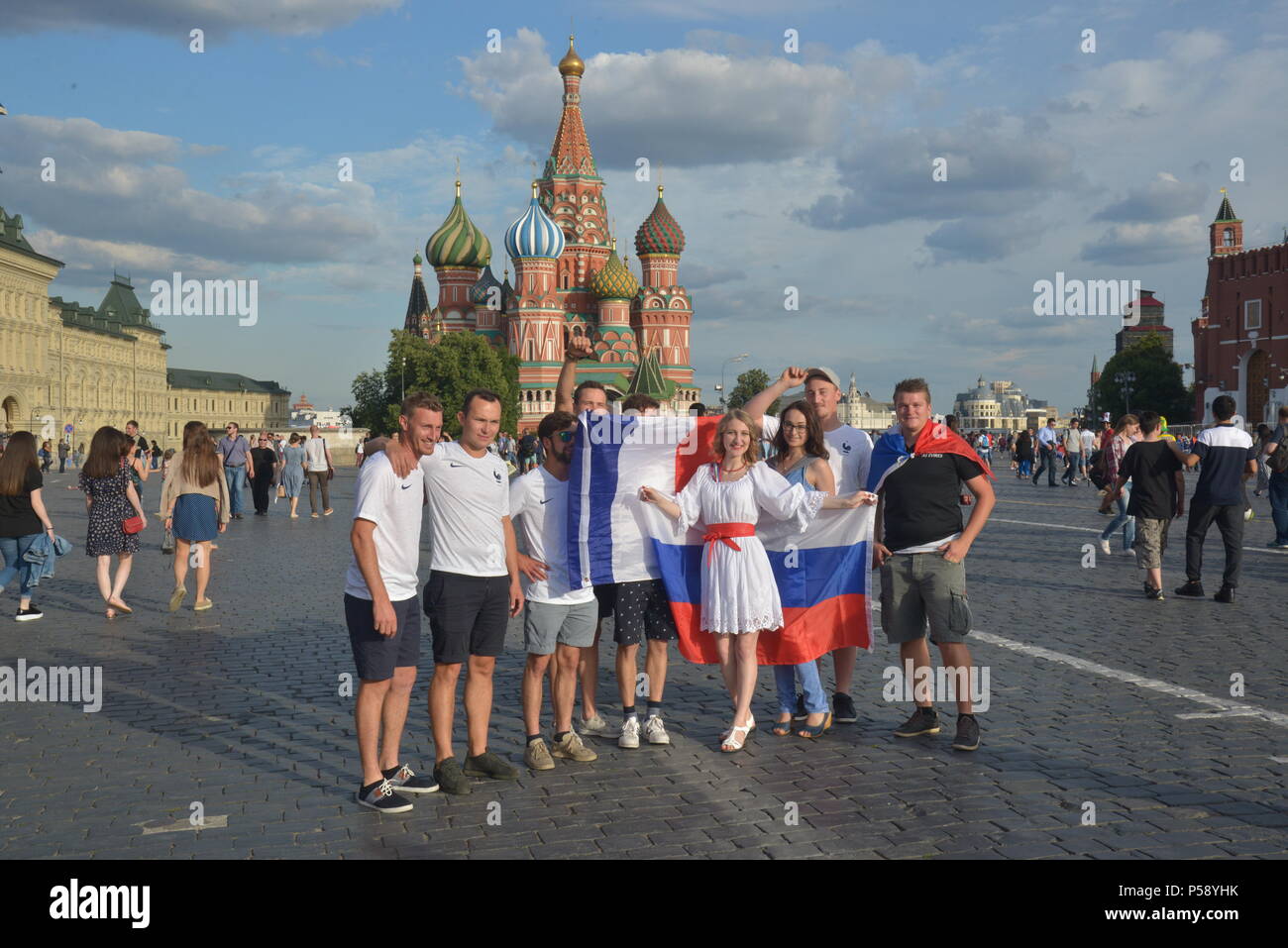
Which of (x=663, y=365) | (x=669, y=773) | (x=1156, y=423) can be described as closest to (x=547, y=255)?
(x=663, y=365)

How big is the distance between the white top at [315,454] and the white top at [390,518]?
1948 cm

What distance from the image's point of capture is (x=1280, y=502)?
1484cm

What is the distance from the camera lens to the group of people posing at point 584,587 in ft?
17.0

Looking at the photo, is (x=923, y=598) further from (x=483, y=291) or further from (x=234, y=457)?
(x=483, y=291)

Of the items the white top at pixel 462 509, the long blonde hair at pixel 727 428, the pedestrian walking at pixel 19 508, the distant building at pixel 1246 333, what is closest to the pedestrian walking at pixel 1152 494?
the long blonde hair at pixel 727 428

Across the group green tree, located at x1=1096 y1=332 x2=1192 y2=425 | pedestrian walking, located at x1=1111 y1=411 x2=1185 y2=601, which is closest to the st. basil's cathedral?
green tree, located at x1=1096 y1=332 x2=1192 y2=425

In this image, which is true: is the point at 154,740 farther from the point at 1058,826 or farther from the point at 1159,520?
the point at 1159,520

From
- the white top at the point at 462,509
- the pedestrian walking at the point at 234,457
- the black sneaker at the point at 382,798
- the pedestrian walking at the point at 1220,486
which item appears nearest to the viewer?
the black sneaker at the point at 382,798

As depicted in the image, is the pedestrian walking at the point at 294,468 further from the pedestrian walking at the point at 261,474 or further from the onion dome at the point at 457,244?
the onion dome at the point at 457,244

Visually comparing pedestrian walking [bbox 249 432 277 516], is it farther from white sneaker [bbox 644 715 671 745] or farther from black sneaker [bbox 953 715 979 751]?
black sneaker [bbox 953 715 979 751]

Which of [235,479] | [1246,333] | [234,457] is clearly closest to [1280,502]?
[234,457]

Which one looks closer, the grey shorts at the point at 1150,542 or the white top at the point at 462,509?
the white top at the point at 462,509

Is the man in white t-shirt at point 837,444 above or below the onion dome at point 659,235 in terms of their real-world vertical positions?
below
